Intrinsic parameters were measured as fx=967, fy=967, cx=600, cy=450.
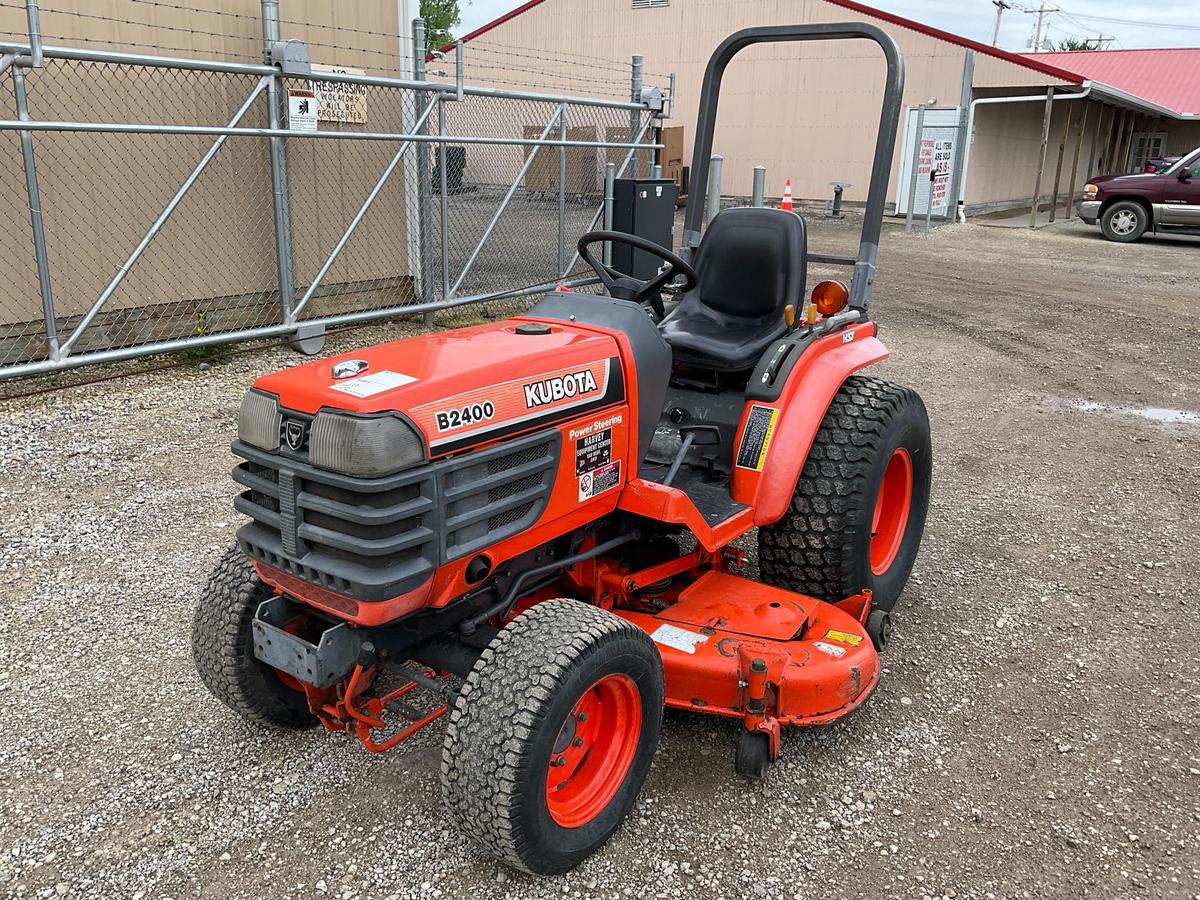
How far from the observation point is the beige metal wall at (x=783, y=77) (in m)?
19.3

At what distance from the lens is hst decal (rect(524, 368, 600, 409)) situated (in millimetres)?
2617

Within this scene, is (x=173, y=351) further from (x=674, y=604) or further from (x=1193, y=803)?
(x=1193, y=803)

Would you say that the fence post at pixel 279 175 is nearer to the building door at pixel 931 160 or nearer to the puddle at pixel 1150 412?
the puddle at pixel 1150 412

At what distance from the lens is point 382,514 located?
2271 mm

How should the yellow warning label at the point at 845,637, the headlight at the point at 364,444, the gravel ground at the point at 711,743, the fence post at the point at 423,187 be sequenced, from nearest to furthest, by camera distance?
1. the headlight at the point at 364,444
2. the gravel ground at the point at 711,743
3. the yellow warning label at the point at 845,637
4. the fence post at the point at 423,187

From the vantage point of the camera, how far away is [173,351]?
6.65 m

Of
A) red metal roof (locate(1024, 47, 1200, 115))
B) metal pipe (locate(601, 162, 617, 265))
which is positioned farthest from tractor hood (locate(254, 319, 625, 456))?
red metal roof (locate(1024, 47, 1200, 115))

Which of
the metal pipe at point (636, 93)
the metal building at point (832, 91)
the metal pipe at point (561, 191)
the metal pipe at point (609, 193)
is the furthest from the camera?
the metal building at point (832, 91)

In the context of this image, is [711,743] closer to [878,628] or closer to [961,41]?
[878,628]

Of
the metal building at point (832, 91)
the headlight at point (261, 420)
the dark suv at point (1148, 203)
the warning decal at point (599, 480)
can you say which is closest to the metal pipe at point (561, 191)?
the warning decal at point (599, 480)

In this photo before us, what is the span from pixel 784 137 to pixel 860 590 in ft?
63.0

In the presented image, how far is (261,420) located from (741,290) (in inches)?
78.0

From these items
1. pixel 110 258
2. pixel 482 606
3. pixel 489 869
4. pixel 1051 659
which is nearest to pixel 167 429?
pixel 110 258

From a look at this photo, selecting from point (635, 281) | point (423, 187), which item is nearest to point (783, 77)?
point (423, 187)
